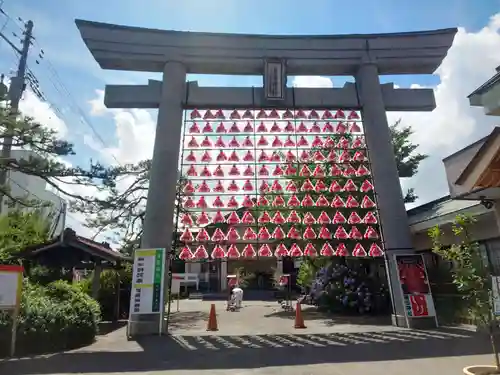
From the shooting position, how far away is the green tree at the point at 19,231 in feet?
40.7

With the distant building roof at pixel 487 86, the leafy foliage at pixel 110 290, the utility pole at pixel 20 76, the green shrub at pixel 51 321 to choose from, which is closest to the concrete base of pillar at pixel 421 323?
the distant building roof at pixel 487 86

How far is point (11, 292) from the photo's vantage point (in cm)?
811

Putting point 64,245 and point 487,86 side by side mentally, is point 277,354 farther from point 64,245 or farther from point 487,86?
point 64,245

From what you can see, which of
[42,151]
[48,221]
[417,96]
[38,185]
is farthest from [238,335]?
[38,185]

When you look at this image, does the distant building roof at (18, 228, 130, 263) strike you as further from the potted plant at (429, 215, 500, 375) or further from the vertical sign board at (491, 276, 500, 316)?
the vertical sign board at (491, 276, 500, 316)

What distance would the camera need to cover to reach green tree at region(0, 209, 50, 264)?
489 inches

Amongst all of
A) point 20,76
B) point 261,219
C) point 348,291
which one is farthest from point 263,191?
point 20,76

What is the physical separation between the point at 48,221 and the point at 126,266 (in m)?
5.70

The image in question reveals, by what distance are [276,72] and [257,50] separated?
1075 millimetres

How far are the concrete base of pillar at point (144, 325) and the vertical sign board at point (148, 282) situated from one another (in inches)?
5.3

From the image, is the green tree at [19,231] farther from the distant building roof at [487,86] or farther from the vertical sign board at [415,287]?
the distant building roof at [487,86]

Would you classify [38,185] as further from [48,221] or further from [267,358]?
[267,358]

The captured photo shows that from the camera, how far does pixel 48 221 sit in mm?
→ 19031

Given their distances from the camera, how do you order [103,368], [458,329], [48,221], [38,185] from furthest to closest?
[38,185] < [48,221] < [458,329] < [103,368]
